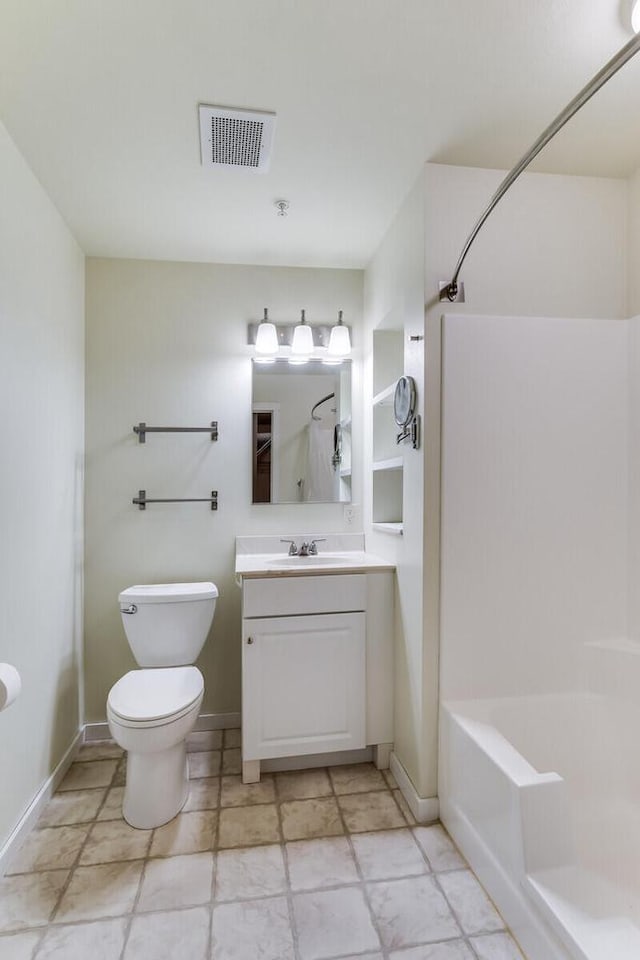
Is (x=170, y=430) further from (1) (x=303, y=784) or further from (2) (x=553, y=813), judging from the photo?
(2) (x=553, y=813)

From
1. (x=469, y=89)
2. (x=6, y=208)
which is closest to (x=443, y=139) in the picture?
(x=469, y=89)

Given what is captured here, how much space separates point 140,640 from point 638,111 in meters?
2.69

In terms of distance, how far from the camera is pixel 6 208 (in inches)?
64.9

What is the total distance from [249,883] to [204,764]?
748 millimetres

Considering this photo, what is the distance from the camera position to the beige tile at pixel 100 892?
1.45 meters

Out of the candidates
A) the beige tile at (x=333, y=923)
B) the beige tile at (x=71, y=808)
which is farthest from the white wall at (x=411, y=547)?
the beige tile at (x=71, y=808)

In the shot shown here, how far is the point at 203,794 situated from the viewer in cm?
202

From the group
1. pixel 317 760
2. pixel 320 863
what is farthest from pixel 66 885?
pixel 317 760

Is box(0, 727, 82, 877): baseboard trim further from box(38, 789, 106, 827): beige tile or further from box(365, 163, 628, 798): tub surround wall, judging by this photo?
box(365, 163, 628, 798): tub surround wall

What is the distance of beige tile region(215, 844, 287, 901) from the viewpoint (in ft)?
5.00

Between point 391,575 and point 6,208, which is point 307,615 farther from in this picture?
point 6,208

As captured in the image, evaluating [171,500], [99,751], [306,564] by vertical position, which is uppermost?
[171,500]

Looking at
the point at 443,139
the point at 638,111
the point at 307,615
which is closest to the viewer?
the point at 638,111

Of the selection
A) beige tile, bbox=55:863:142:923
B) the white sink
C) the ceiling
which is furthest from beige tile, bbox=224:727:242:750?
the ceiling
